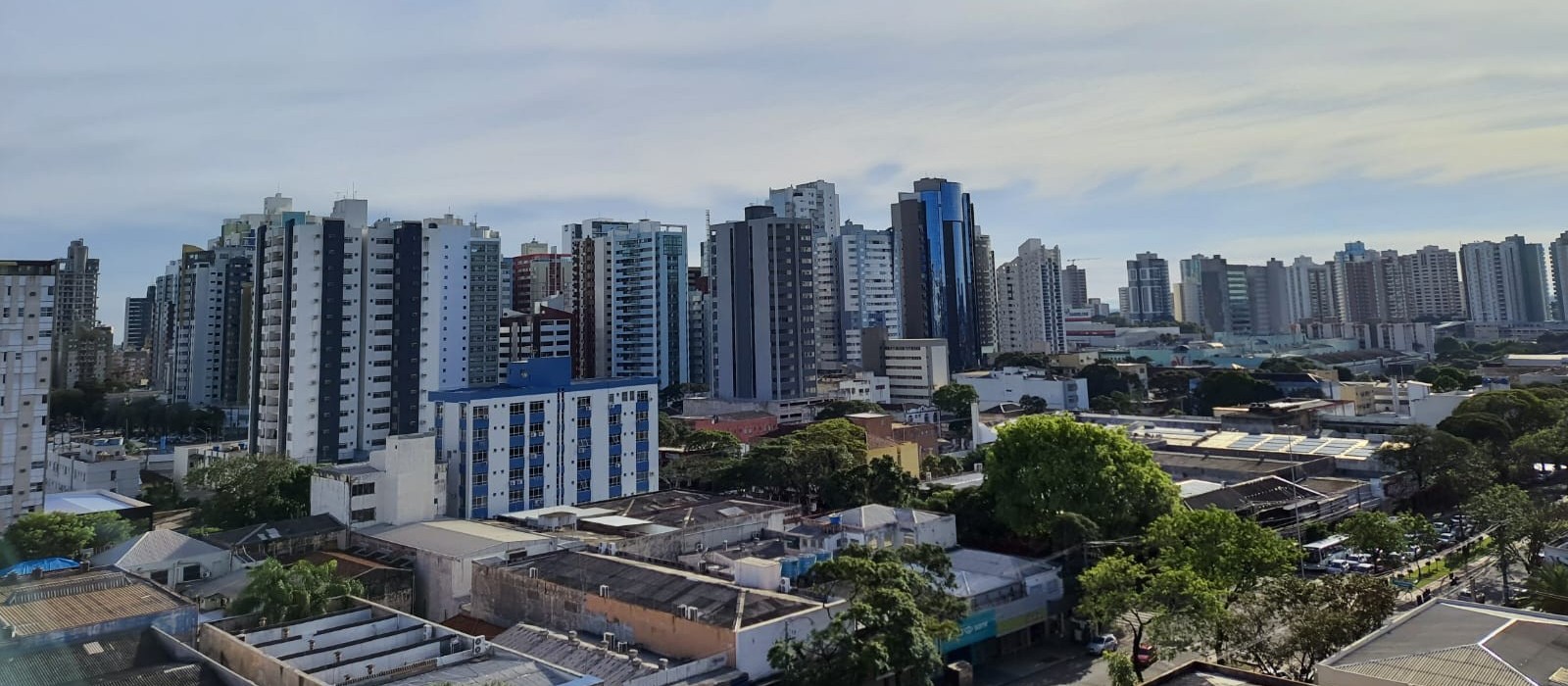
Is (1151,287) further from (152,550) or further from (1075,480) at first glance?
(152,550)

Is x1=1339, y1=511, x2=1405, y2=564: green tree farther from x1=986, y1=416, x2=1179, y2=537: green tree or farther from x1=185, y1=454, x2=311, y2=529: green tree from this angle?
x1=185, y1=454, x2=311, y2=529: green tree

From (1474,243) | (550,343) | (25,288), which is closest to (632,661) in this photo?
(25,288)

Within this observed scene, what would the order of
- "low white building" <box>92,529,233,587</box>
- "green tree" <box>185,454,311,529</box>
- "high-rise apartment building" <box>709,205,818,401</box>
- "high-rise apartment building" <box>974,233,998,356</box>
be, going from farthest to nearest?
"high-rise apartment building" <box>974,233,998,356</box>
"high-rise apartment building" <box>709,205,818,401</box>
"green tree" <box>185,454,311,529</box>
"low white building" <box>92,529,233,587</box>

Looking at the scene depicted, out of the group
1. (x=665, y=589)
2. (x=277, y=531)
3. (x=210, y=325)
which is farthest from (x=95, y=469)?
(x=665, y=589)

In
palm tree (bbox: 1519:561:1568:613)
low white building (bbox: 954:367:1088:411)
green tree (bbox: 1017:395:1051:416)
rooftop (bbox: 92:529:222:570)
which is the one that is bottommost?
palm tree (bbox: 1519:561:1568:613)

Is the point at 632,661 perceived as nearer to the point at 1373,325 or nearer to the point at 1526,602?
the point at 1526,602

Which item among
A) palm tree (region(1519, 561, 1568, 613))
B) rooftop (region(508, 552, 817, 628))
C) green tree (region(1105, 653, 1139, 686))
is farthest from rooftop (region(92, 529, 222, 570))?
palm tree (region(1519, 561, 1568, 613))
